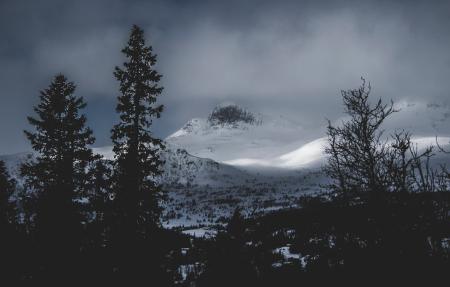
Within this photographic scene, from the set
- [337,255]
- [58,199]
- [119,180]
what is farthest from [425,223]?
[58,199]

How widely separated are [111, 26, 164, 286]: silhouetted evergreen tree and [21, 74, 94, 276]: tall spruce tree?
3.22 metres

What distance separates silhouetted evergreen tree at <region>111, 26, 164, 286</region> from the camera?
16.0 m

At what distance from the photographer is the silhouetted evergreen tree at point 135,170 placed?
52.6 feet

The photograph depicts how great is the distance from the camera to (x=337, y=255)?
21719 millimetres

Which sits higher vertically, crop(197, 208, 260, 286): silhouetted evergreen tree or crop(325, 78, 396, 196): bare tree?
crop(325, 78, 396, 196): bare tree

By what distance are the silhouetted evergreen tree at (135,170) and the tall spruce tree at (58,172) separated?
10.6 ft

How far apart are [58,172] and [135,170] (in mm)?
5141

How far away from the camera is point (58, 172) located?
1864 cm

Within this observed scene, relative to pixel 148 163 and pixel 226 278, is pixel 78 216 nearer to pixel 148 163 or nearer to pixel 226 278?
pixel 148 163

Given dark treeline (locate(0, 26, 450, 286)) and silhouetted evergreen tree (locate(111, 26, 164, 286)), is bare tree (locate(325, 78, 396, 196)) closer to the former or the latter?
dark treeline (locate(0, 26, 450, 286))

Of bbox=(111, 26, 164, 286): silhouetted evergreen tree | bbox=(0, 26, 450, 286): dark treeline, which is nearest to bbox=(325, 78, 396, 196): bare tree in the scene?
bbox=(0, 26, 450, 286): dark treeline

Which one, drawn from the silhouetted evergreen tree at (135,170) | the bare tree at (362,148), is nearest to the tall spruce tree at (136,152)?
the silhouetted evergreen tree at (135,170)

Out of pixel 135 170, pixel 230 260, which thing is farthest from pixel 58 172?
pixel 230 260

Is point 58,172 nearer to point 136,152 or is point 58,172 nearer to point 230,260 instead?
point 136,152
